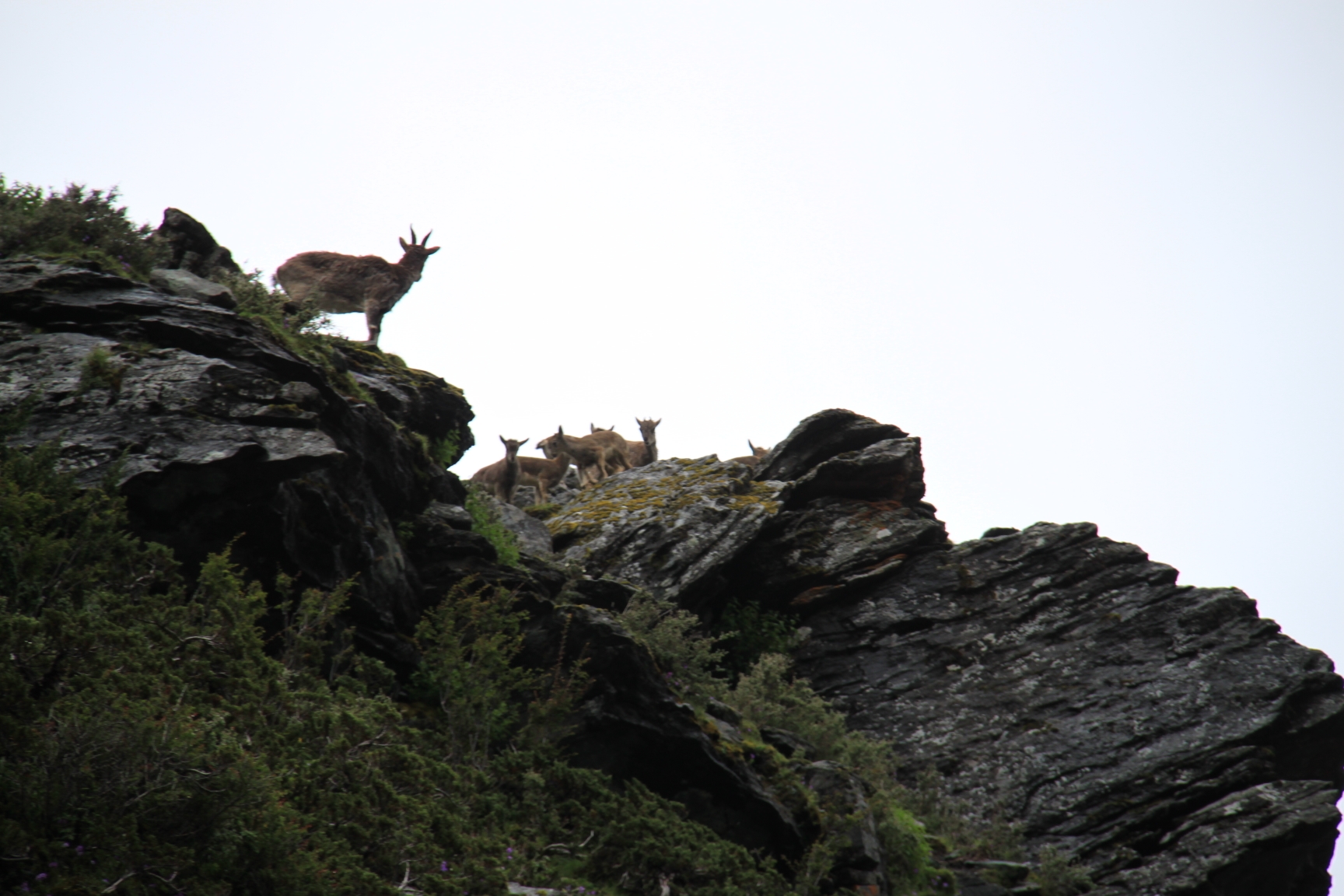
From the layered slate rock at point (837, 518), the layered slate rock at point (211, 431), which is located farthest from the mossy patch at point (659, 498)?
the layered slate rock at point (211, 431)

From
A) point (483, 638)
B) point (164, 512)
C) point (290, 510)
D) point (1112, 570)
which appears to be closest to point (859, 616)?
point (1112, 570)

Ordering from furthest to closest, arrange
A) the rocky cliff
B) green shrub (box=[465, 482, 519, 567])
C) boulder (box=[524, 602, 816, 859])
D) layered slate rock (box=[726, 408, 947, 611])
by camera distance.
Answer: layered slate rock (box=[726, 408, 947, 611])
green shrub (box=[465, 482, 519, 567])
boulder (box=[524, 602, 816, 859])
the rocky cliff

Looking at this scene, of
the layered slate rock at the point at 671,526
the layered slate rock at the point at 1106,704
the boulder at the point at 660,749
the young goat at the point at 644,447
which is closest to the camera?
the boulder at the point at 660,749

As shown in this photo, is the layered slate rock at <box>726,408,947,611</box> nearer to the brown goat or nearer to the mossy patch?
the mossy patch

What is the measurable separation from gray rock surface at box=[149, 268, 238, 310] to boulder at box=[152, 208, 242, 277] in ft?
2.85

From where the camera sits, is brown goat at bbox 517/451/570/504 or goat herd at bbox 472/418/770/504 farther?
brown goat at bbox 517/451/570/504

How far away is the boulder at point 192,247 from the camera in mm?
11469

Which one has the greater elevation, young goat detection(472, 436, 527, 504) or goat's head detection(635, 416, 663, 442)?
goat's head detection(635, 416, 663, 442)

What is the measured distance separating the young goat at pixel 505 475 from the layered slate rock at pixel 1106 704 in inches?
278

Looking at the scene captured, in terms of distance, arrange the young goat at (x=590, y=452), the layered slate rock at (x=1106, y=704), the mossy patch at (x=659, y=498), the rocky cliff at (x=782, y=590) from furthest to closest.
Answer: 1. the young goat at (x=590, y=452)
2. the mossy patch at (x=659, y=498)
3. the layered slate rock at (x=1106, y=704)
4. the rocky cliff at (x=782, y=590)

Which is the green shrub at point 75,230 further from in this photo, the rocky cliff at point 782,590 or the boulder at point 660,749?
the boulder at point 660,749

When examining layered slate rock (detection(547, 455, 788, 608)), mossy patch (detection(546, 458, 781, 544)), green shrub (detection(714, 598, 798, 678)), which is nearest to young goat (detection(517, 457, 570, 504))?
mossy patch (detection(546, 458, 781, 544))

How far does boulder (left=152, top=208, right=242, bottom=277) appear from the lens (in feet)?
37.6

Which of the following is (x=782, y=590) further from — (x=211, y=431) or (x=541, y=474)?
(x=211, y=431)
